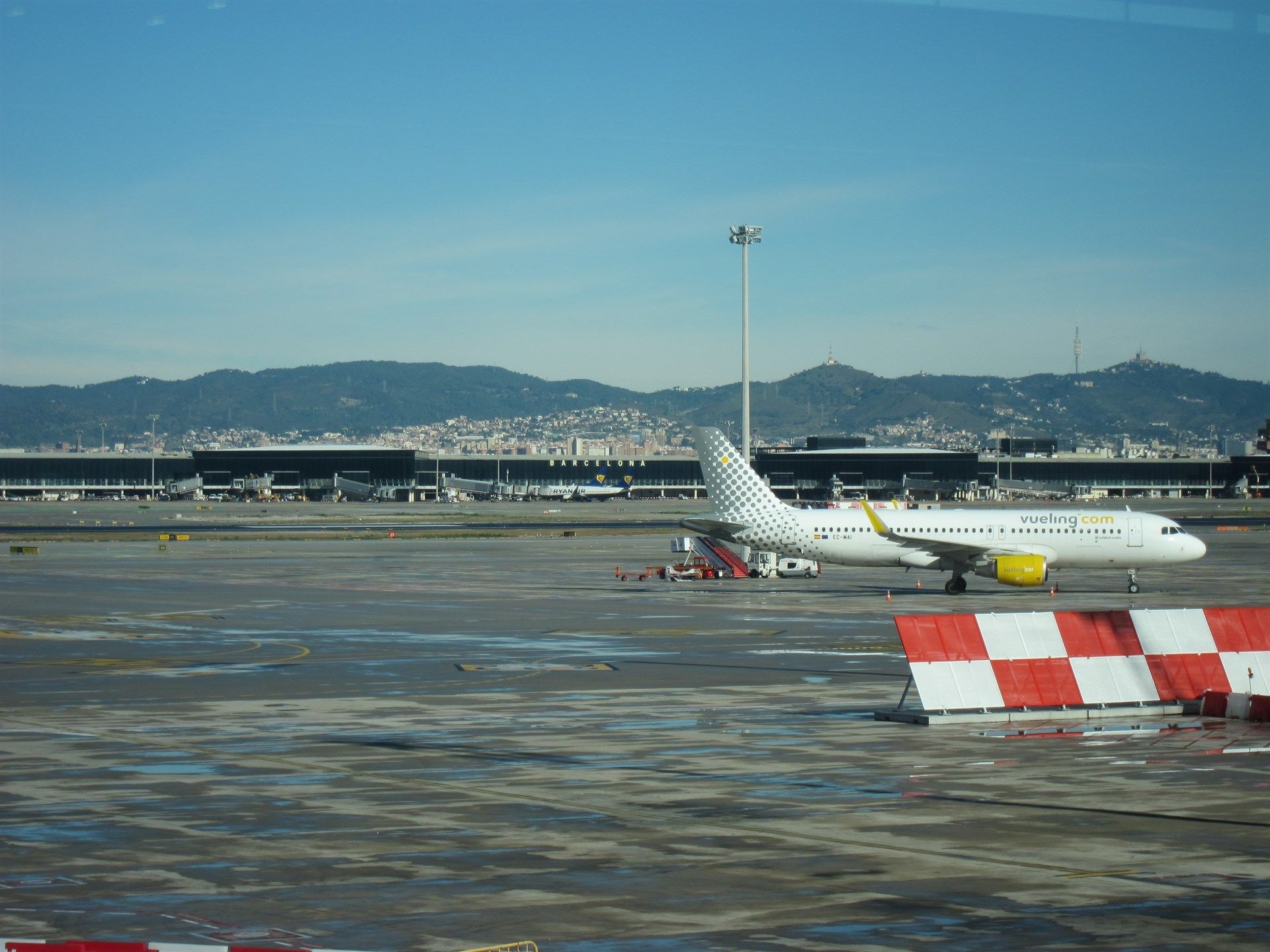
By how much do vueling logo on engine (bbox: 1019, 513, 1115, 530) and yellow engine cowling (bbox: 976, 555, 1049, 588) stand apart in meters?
2.67

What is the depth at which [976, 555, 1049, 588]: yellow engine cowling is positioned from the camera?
61844 mm

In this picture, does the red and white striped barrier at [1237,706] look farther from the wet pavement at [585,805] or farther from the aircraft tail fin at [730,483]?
the aircraft tail fin at [730,483]

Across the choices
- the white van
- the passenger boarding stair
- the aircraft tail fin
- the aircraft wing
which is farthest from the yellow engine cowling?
the passenger boarding stair

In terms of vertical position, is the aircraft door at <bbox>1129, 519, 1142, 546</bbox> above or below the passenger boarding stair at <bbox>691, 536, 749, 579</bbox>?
above

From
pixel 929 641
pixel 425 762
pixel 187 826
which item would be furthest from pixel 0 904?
pixel 929 641

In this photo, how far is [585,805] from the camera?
1953 cm

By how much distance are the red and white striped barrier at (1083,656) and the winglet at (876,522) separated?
3366 cm

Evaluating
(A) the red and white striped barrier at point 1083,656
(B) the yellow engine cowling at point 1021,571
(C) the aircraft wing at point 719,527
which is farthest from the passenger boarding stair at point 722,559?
(A) the red and white striped barrier at point 1083,656

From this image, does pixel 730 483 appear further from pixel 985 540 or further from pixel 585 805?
pixel 585 805

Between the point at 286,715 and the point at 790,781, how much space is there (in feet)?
37.7

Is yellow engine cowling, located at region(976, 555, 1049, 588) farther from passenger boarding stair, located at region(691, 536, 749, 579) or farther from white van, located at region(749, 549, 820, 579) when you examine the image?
passenger boarding stair, located at region(691, 536, 749, 579)

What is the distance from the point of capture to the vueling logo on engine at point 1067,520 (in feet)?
212

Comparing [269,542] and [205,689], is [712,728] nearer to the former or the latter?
[205,689]

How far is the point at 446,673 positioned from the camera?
116 feet
